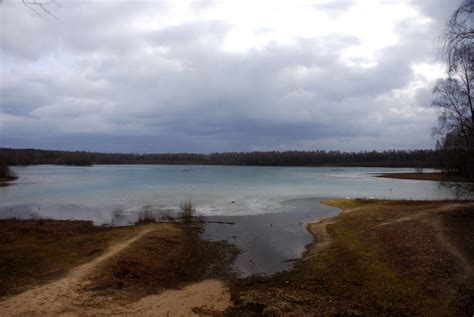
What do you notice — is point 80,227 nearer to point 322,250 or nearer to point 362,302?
point 322,250

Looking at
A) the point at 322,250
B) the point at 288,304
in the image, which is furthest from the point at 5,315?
the point at 322,250

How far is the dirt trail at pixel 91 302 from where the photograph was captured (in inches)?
301

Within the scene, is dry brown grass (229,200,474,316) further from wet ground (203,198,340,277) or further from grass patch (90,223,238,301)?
grass patch (90,223,238,301)

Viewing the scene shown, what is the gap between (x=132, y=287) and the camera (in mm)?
9445

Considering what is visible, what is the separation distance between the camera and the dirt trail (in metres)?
7.63

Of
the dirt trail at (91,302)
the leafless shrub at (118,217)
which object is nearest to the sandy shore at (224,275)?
the dirt trail at (91,302)

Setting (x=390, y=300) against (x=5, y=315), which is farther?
(x=390, y=300)

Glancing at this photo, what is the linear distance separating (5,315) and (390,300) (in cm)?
893

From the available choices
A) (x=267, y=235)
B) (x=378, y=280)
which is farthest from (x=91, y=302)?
(x=267, y=235)

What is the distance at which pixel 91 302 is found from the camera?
323 inches

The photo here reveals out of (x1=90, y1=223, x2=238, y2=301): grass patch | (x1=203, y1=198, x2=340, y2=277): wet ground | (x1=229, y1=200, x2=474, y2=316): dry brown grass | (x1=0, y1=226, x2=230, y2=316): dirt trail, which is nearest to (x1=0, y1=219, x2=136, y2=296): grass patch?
(x1=0, y1=226, x2=230, y2=316): dirt trail

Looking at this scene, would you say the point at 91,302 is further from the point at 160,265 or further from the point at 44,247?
the point at 44,247

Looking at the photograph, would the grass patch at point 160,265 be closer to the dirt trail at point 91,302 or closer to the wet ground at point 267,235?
the dirt trail at point 91,302

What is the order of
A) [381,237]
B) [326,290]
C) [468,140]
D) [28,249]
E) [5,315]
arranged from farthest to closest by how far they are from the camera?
[468,140], [381,237], [28,249], [326,290], [5,315]
